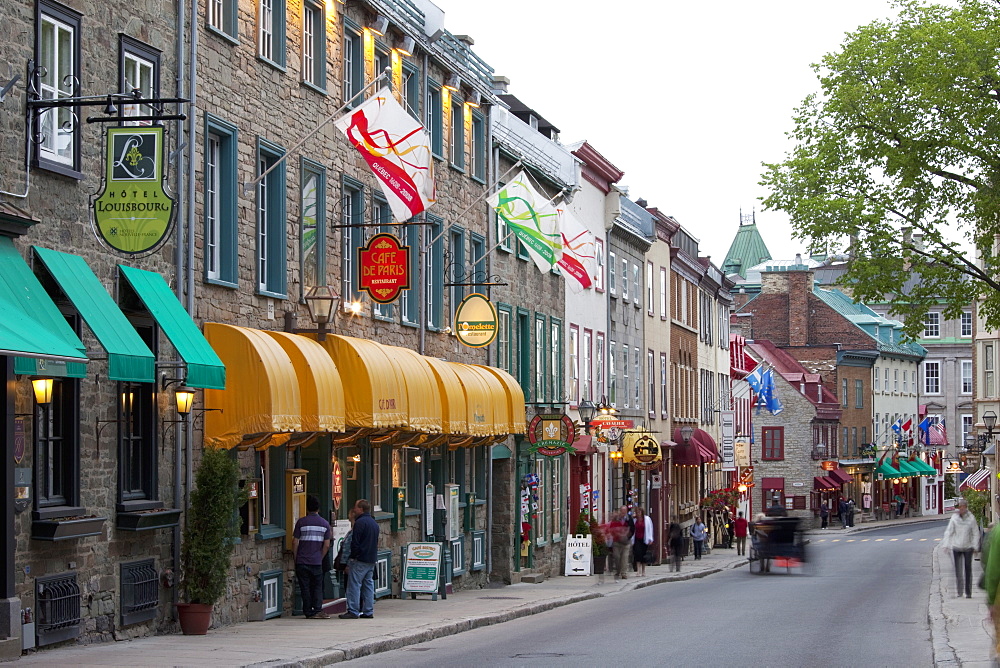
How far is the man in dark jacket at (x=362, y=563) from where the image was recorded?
69.1 ft

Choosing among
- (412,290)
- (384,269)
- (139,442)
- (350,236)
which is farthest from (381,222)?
(139,442)

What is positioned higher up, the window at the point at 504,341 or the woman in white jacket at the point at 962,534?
the window at the point at 504,341

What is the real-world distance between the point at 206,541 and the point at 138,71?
18.5 feet

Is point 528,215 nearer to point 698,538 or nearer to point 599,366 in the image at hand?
point 599,366

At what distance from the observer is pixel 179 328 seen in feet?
58.2

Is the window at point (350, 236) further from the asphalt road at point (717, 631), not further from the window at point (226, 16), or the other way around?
the asphalt road at point (717, 631)

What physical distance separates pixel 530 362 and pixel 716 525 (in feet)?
93.5

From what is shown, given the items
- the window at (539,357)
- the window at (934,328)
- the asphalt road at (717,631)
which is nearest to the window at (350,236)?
the asphalt road at (717,631)

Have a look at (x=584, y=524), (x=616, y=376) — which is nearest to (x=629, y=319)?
(x=616, y=376)

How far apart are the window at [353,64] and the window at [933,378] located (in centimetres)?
9894

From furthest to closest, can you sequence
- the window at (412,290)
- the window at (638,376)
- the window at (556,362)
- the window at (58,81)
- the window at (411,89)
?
the window at (638,376) < the window at (556,362) < the window at (411,89) < the window at (412,290) < the window at (58,81)

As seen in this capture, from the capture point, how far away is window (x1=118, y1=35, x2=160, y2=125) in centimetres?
1742

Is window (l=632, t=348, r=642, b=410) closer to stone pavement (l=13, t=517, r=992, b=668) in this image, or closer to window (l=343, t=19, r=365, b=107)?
stone pavement (l=13, t=517, r=992, b=668)

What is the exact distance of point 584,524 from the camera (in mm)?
40531
